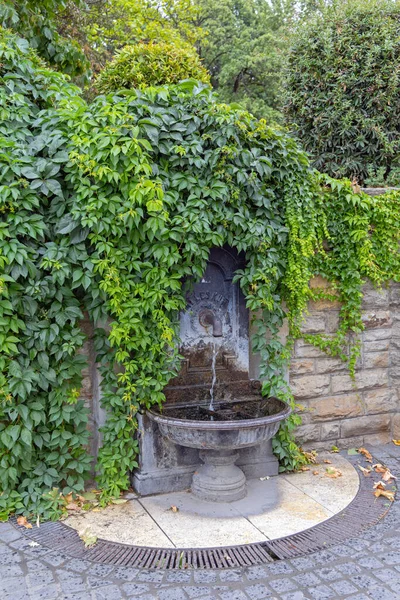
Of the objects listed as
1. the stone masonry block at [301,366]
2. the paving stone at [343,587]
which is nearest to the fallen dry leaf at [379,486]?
the stone masonry block at [301,366]

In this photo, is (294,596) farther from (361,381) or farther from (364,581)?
(361,381)

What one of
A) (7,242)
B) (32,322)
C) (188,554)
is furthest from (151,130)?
(188,554)

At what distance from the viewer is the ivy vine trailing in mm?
3754

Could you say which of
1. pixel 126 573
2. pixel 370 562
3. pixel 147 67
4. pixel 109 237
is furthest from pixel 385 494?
pixel 147 67

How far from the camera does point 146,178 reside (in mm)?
3787

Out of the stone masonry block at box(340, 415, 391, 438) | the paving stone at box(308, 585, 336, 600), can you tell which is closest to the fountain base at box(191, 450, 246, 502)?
the paving stone at box(308, 585, 336, 600)

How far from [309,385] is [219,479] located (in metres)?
1.27

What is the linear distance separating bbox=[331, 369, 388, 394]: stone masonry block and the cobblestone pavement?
1.73 m

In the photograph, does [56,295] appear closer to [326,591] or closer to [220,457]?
[220,457]

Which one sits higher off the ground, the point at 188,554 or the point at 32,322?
the point at 32,322

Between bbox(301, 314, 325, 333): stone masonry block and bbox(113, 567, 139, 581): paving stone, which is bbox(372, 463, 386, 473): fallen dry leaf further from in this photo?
bbox(113, 567, 139, 581): paving stone

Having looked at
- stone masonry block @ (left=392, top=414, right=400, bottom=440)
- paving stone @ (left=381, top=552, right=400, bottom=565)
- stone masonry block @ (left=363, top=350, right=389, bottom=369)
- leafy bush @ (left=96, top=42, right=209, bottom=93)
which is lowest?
paving stone @ (left=381, top=552, right=400, bottom=565)

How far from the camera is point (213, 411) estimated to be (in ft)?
14.0

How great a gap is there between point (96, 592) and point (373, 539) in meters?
1.65
